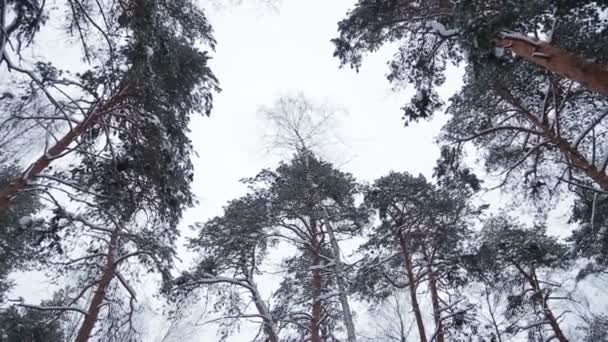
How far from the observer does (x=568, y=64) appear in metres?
3.63

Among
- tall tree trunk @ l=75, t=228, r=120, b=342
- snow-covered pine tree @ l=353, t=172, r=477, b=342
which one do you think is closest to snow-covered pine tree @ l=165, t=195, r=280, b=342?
tall tree trunk @ l=75, t=228, r=120, b=342

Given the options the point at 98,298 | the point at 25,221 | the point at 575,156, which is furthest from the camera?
the point at 98,298

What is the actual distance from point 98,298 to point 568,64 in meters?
9.54

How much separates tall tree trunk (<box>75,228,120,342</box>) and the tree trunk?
308 inches

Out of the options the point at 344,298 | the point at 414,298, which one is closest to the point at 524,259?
the point at 414,298

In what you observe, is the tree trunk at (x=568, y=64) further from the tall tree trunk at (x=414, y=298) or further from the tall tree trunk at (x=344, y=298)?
the tall tree trunk at (x=414, y=298)

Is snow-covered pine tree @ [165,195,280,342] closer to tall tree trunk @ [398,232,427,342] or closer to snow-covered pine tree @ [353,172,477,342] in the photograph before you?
snow-covered pine tree @ [353,172,477,342]

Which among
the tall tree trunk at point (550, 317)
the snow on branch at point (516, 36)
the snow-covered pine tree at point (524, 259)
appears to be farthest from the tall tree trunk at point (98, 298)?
the tall tree trunk at point (550, 317)

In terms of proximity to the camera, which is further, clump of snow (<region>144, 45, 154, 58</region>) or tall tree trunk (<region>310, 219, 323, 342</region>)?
tall tree trunk (<region>310, 219, 323, 342</region>)

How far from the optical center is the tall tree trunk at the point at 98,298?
A: 6746 millimetres

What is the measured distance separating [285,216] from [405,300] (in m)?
13.0

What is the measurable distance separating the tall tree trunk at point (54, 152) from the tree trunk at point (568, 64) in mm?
5924

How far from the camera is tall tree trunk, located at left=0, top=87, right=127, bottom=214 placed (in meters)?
4.32

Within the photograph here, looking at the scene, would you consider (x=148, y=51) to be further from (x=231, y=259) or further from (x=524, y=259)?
(x=524, y=259)
